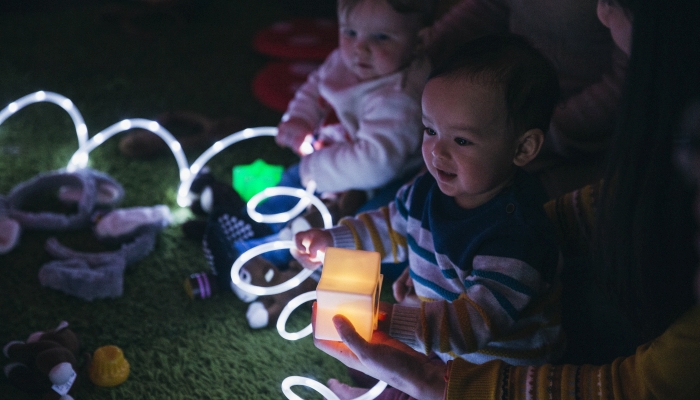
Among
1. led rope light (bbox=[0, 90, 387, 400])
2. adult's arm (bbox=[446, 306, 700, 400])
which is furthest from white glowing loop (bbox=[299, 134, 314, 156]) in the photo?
adult's arm (bbox=[446, 306, 700, 400])

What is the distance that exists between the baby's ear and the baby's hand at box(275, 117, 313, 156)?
0.75 meters

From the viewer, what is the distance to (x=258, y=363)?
4.10 ft

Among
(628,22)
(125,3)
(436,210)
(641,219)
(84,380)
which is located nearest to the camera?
(641,219)

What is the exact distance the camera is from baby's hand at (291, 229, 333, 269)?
113 centimetres

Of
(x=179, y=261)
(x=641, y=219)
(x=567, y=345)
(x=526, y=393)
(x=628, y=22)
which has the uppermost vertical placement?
(x=628, y=22)

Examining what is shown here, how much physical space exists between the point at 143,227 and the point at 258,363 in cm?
49

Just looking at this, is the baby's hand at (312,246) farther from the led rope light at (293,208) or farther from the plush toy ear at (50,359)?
the plush toy ear at (50,359)

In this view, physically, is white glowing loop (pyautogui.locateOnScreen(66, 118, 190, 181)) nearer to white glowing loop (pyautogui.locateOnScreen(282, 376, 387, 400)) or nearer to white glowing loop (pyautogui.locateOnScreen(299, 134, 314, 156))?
white glowing loop (pyautogui.locateOnScreen(299, 134, 314, 156))

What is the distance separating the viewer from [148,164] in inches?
71.7

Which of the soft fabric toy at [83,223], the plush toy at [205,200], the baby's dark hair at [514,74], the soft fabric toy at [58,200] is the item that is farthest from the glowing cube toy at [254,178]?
the baby's dark hair at [514,74]

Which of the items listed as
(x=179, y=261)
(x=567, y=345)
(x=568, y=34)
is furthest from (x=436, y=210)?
(x=179, y=261)

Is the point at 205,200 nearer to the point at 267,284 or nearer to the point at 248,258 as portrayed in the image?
the point at 267,284

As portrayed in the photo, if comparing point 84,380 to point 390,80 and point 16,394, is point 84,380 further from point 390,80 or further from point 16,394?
point 390,80

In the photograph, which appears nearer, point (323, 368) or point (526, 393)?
point (526, 393)
